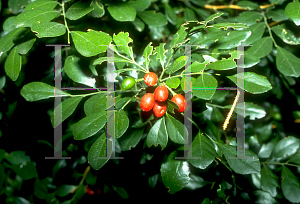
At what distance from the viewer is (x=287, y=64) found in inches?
33.8

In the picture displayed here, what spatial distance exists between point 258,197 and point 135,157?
0.58 metres

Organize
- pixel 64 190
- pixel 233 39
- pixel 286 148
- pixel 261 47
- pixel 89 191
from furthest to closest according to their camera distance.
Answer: pixel 89 191
pixel 64 190
pixel 286 148
pixel 261 47
pixel 233 39

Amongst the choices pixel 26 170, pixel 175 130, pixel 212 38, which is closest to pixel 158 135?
pixel 175 130

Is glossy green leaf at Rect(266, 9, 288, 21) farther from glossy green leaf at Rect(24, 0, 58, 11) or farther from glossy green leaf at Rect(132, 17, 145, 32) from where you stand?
glossy green leaf at Rect(24, 0, 58, 11)

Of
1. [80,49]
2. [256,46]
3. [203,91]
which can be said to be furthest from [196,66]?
[256,46]

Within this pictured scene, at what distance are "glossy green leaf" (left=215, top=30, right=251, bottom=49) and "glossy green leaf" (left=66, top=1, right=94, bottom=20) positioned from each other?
471 mm

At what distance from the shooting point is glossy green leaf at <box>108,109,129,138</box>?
61 cm

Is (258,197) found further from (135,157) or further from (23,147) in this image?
(23,147)

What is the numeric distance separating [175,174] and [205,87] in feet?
0.97

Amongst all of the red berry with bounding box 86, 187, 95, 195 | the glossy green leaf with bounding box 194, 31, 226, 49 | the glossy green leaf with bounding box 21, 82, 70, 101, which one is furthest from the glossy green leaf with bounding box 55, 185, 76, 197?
the glossy green leaf with bounding box 194, 31, 226, 49

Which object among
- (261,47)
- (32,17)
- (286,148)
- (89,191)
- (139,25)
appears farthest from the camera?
(89,191)

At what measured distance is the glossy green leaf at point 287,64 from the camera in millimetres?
825

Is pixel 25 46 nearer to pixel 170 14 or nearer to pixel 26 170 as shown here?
pixel 170 14

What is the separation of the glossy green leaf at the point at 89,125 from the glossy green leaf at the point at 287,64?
2.22 ft
